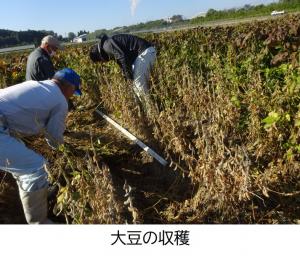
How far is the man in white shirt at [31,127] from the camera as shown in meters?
3.05

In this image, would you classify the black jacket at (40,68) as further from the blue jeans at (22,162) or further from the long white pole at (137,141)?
the blue jeans at (22,162)

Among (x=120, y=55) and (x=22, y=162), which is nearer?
(x=22, y=162)

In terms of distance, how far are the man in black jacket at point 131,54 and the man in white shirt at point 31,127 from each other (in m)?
2.19

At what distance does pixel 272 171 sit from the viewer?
3342 millimetres

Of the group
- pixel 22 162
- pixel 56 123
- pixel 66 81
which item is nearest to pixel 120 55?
pixel 66 81

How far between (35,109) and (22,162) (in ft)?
1.41

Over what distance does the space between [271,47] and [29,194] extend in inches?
122

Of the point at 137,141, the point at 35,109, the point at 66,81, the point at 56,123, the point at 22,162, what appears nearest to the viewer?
the point at 22,162

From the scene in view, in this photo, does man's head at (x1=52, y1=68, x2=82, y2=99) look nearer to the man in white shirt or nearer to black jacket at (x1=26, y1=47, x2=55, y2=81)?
the man in white shirt

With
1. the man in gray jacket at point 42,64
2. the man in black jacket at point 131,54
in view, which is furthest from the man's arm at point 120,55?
the man in gray jacket at point 42,64

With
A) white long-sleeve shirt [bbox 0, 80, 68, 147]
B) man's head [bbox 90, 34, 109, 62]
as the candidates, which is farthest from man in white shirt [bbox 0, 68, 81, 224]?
man's head [bbox 90, 34, 109, 62]

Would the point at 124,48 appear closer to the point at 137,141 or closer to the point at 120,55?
the point at 120,55

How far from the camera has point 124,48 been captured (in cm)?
578

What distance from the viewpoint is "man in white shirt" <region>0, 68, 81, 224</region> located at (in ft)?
10.0
